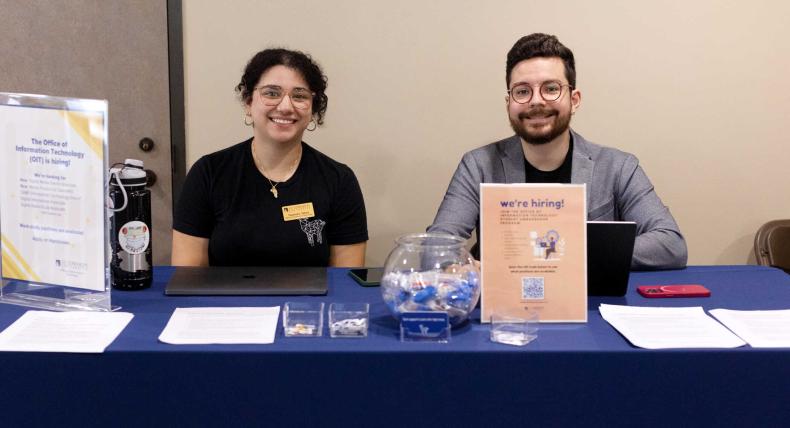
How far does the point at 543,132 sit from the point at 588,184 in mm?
203

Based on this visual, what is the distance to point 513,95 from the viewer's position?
7.84 feet

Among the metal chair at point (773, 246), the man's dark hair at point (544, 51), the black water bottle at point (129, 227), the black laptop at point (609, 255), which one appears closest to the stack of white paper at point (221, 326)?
the black water bottle at point (129, 227)

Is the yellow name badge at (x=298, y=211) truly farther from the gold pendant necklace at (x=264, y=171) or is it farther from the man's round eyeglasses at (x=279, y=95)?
the man's round eyeglasses at (x=279, y=95)

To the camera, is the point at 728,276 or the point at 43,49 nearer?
the point at 728,276

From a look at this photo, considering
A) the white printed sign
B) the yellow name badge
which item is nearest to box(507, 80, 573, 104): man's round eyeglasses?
the yellow name badge

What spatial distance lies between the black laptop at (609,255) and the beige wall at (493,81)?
1373mm

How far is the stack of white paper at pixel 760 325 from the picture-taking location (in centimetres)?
147

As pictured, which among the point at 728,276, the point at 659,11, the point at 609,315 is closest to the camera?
the point at 609,315

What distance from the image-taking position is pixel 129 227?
174 cm

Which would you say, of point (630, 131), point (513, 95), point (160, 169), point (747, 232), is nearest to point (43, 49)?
point (160, 169)

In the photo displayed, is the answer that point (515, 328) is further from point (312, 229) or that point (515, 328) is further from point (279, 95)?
point (279, 95)
